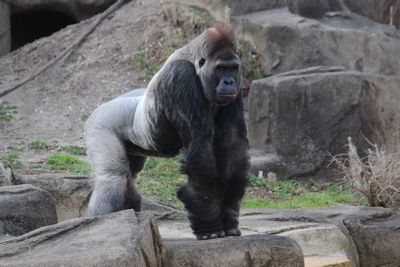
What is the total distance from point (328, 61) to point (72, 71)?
2692 millimetres

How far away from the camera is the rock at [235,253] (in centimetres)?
417

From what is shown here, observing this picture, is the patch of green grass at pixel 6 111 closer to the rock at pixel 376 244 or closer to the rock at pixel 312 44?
the rock at pixel 312 44

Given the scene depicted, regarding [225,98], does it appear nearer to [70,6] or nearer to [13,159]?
[13,159]

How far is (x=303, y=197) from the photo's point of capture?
7.60m

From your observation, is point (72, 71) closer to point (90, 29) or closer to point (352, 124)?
point (90, 29)

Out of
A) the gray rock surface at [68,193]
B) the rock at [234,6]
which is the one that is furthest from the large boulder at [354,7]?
the gray rock surface at [68,193]

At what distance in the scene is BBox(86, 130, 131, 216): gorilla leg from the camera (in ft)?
16.0

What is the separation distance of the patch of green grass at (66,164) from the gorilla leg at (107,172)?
228 centimetres

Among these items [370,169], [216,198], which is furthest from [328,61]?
[216,198]

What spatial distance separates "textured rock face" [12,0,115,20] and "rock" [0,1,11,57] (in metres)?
0.22

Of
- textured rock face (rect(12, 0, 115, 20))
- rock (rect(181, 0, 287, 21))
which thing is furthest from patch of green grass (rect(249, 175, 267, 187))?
textured rock face (rect(12, 0, 115, 20))

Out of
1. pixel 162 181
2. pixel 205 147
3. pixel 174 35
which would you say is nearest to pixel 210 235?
pixel 205 147

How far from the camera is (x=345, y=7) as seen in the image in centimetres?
1069

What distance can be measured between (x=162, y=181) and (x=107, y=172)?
267cm
